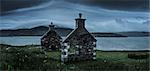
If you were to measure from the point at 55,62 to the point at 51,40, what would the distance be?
0.75 ft

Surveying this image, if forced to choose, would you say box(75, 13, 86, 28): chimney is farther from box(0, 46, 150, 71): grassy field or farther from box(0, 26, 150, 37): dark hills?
box(0, 46, 150, 71): grassy field

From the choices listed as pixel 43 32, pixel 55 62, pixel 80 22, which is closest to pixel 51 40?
pixel 43 32

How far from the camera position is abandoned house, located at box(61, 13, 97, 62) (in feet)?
12.6

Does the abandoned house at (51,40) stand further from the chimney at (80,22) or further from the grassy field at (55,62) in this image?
the chimney at (80,22)

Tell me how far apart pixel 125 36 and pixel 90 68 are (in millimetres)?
467

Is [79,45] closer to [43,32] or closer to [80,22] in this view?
[80,22]

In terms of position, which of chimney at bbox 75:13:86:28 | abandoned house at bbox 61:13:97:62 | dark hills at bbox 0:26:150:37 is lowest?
abandoned house at bbox 61:13:97:62

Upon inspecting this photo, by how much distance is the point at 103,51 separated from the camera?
3893 millimetres

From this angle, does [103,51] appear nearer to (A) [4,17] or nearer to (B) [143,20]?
(B) [143,20]

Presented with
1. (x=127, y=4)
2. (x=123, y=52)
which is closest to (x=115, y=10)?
(x=127, y=4)

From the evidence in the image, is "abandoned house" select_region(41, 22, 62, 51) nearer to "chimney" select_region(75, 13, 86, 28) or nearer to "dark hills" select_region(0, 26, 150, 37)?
"dark hills" select_region(0, 26, 150, 37)

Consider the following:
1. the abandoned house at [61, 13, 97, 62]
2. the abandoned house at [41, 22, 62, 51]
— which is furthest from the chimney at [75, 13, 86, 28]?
the abandoned house at [41, 22, 62, 51]

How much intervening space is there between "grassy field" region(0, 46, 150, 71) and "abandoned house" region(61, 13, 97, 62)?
0.18 ft

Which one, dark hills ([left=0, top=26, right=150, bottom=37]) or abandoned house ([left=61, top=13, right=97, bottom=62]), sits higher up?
dark hills ([left=0, top=26, right=150, bottom=37])
